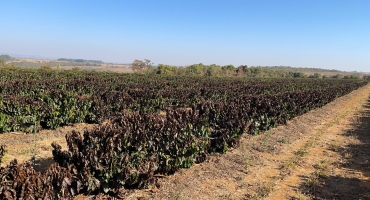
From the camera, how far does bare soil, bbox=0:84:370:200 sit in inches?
233

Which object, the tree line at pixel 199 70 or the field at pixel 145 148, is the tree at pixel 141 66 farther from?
the field at pixel 145 148

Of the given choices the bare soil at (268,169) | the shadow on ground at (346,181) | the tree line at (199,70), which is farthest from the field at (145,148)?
the tree line at (199,70)

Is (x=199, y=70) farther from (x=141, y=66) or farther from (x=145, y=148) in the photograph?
(x=145, y=148)

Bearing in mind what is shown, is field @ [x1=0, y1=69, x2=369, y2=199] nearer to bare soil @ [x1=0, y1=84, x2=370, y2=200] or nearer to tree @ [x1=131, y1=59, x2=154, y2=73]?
bare soil @ [x1=0, y1=84, x2=370, y2=200]

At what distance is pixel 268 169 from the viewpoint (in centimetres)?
751

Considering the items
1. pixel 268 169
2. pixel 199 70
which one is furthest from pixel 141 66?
pixel 268 169

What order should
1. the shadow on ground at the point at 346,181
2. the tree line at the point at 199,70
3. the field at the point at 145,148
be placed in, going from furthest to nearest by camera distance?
the tree line at the point at 199,70 < the shadow on ground at the point at 346,181 < the field at the point at 145,148

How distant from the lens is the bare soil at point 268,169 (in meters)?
5.93

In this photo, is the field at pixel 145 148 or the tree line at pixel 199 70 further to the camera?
the tree line at pixel 199 70

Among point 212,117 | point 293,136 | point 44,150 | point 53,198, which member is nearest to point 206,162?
point 212,117

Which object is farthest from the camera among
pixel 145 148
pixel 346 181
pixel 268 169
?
pixel 268 169

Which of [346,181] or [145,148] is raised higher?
[145,148]

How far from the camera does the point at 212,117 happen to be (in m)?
8.89

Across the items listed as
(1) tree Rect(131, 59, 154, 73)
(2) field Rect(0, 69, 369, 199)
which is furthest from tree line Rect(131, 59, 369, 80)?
(2) field Rect(0, 69, 369, 199)
